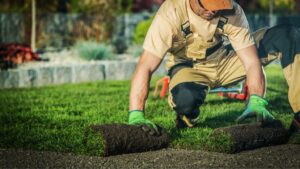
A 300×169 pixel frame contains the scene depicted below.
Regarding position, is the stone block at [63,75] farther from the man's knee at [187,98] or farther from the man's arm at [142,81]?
the man's arm at [142,81]

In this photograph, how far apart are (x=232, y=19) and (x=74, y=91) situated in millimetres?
4241

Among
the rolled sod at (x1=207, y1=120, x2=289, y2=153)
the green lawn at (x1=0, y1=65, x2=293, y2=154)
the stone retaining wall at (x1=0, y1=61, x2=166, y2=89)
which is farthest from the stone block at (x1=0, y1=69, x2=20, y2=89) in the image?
the rolled sod at (x1=207, y1=120, x2=289, y2=153)

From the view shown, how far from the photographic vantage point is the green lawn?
219 inches

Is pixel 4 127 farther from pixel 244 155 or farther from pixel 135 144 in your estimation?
pixel 244 155

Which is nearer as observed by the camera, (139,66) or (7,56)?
(139,66)

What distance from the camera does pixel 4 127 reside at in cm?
639

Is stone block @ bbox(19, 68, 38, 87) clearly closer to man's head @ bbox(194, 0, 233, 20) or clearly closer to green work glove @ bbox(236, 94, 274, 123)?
man's head @ bbox(194, 0, 233, 20)

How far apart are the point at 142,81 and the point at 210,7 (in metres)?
0.80

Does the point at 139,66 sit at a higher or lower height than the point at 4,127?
higher

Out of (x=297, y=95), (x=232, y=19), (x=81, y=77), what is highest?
(x=232, y=19)

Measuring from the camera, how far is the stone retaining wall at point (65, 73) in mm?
10344

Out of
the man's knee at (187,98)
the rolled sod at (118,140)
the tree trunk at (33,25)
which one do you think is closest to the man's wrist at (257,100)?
the man's knee at (187,98)

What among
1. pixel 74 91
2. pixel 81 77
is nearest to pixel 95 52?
pixel 81 77

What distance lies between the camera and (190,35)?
569cm
